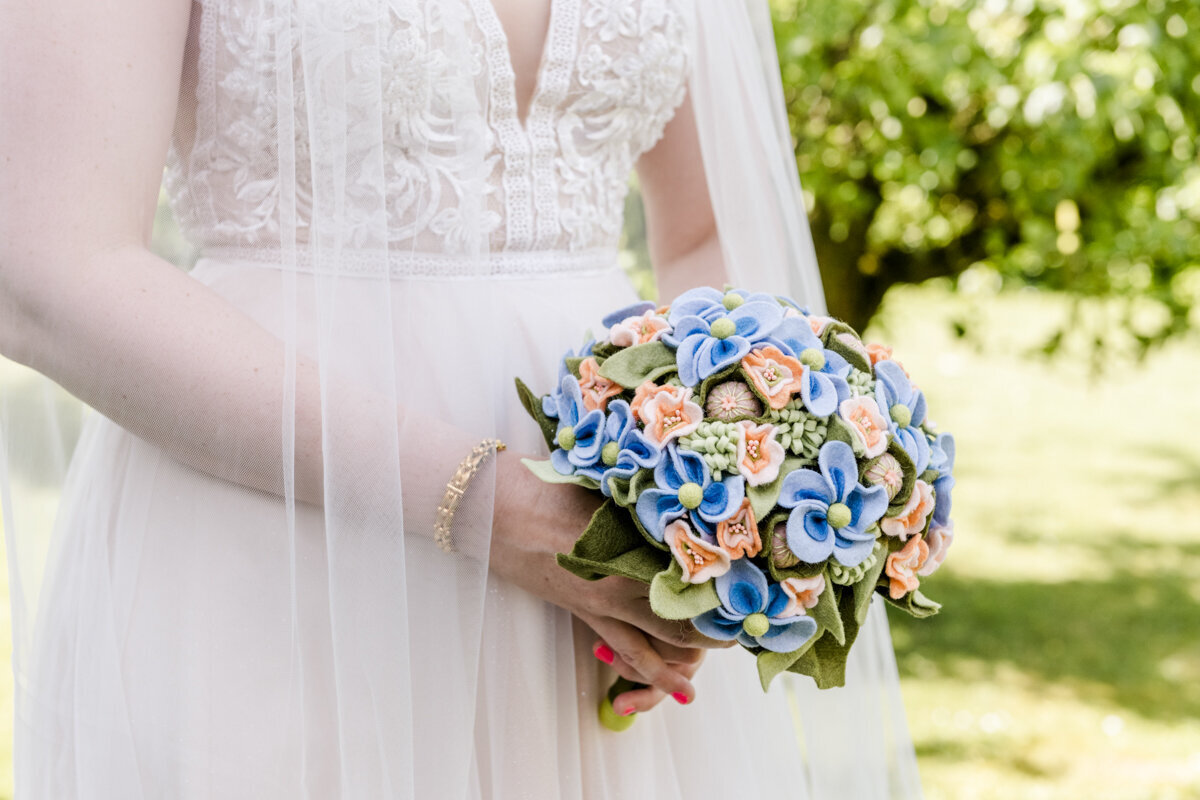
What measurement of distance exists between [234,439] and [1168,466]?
9.28 m

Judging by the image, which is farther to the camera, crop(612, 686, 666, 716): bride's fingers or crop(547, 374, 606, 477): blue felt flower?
crop(612, 686, 666, 716): bride's fingers

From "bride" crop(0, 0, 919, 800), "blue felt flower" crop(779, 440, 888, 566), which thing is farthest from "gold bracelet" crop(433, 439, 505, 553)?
"blue felt flower" crop(779, 440, 888, 566)

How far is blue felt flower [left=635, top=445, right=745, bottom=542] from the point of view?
1131 millimetres

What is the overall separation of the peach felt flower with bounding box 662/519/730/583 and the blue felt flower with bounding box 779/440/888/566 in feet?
0.24

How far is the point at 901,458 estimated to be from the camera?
121 centimetres

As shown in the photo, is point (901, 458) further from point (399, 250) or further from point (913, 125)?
point (913, 125)

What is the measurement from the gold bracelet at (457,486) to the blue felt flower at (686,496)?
0.20m

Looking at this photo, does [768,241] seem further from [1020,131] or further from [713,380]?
[1020,131]

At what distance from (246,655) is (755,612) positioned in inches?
22.7

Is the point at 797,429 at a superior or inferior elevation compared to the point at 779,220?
inferior

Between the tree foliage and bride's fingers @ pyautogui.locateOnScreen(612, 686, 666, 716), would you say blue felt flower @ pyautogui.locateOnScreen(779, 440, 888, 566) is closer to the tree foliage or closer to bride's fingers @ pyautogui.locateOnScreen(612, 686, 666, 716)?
bride's fingers @ pyautogui.locateOnScreen(612, 686, 666, 716)

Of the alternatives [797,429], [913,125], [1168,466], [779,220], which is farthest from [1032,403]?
[797,429]

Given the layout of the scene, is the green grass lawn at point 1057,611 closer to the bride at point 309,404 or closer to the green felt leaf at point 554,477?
the bride at point 309,404

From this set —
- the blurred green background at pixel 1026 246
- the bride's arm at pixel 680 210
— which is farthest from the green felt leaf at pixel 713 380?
the blurred green background at pixel 1026 246
